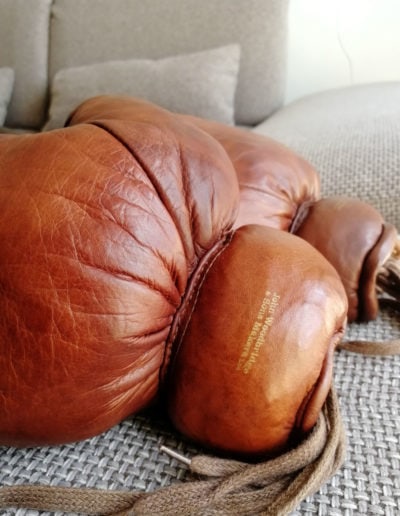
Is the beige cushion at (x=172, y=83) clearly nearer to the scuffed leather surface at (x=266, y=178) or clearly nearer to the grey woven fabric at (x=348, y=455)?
the scuffed leather surface at (x=266, y=178)

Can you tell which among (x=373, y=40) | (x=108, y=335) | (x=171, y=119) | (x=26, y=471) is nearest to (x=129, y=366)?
(x=108, y=335)

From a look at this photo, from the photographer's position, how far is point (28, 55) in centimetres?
168

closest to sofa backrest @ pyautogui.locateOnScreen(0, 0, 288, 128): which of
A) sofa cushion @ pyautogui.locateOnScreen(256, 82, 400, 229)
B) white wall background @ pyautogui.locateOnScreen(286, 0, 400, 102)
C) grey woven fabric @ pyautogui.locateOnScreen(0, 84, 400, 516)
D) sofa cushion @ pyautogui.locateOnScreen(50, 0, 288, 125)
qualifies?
sofa cushion @ pyautogui.locateOnScreen(50, 0, 288, 125)

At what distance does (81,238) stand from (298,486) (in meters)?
0.29

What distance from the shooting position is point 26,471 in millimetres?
502

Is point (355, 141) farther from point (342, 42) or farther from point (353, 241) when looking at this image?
point (342, 42)

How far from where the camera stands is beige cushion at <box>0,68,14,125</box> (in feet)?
5.21

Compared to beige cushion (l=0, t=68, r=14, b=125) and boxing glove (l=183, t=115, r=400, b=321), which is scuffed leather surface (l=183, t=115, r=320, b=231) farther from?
beige cushion (l=0, t=68, r=14, b=125)

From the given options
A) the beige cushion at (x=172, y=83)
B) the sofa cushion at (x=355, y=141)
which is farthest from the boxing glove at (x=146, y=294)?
the beige cushion at (x=172, y=83)

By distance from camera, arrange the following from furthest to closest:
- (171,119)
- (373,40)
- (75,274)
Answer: (373,40) < (171,119) < (75,274)

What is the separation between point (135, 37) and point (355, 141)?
0.83 m

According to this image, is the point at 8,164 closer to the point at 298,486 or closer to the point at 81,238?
the point at 81,238

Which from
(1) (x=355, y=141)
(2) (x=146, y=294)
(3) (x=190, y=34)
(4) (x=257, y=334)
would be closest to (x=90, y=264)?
(2) (x=146, y=294)

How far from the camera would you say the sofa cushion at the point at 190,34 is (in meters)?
1.52
